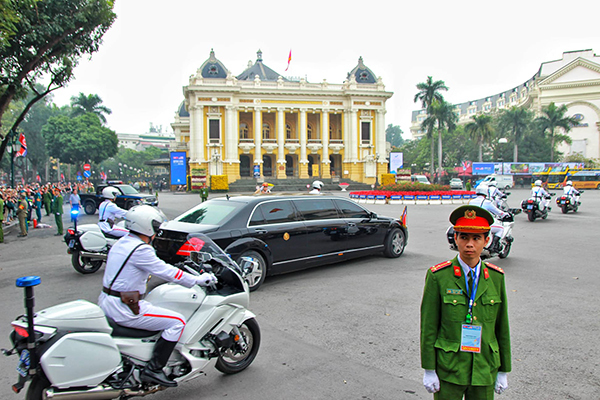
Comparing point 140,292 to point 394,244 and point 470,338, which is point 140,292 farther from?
point 394,244

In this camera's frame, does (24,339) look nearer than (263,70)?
Yes

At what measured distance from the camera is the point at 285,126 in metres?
61.1

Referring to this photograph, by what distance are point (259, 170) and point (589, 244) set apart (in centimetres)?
4589

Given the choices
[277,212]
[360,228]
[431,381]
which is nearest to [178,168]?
[360,228]

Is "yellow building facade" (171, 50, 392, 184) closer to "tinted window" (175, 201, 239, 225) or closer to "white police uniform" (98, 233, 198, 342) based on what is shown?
"tinted window" (175, 201, 239, 225)

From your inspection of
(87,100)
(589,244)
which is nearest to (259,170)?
(87,100)

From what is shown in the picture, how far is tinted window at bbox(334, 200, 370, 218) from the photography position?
8422mm

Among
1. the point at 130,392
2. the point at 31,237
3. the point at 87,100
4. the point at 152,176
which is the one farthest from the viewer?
the point at 152,176

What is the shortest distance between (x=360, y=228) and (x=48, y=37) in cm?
1297

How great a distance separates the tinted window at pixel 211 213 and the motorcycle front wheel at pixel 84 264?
7.78 ft

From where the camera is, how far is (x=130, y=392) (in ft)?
9.87

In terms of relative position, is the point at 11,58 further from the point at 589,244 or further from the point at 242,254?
the point at 589,244

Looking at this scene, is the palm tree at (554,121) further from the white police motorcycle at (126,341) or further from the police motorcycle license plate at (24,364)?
the police motorcycle license plate at (24,364)

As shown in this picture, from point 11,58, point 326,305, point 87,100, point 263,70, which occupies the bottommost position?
point 326,305
